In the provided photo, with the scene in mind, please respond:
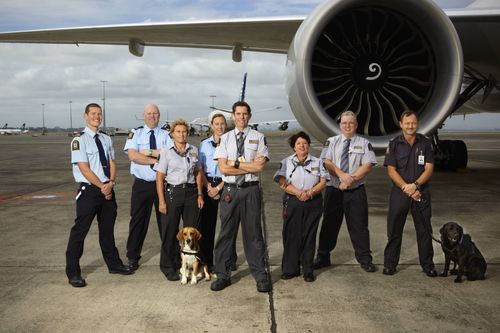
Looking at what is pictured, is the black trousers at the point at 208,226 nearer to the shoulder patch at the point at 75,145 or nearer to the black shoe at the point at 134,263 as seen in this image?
the black shoe at the point at 134,263

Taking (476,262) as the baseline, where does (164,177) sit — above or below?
above

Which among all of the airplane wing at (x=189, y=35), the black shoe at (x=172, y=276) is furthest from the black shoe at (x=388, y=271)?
the airplane wing at (x=189, y=35)

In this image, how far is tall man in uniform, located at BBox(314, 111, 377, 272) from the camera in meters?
4.27

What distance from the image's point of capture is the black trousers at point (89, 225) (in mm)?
3893

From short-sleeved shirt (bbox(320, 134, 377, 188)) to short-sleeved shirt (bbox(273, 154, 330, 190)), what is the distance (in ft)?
1.02

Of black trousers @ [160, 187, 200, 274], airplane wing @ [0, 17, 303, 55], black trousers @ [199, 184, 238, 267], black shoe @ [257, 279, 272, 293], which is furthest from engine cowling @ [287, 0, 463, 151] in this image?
black shoe @ [257, 279, 272, 293]

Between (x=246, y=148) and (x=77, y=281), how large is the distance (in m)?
1.58

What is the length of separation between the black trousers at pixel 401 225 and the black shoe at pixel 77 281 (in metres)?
2.34

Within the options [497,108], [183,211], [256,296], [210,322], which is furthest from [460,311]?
[497,108]

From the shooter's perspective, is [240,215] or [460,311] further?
[240,215]

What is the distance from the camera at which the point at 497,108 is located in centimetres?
1148

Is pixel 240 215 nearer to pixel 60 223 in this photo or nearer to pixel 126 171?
pixel 60 223

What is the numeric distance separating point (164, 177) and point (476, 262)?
2.45 m

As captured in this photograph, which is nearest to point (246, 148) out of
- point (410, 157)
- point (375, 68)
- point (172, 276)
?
point (172, 276)
